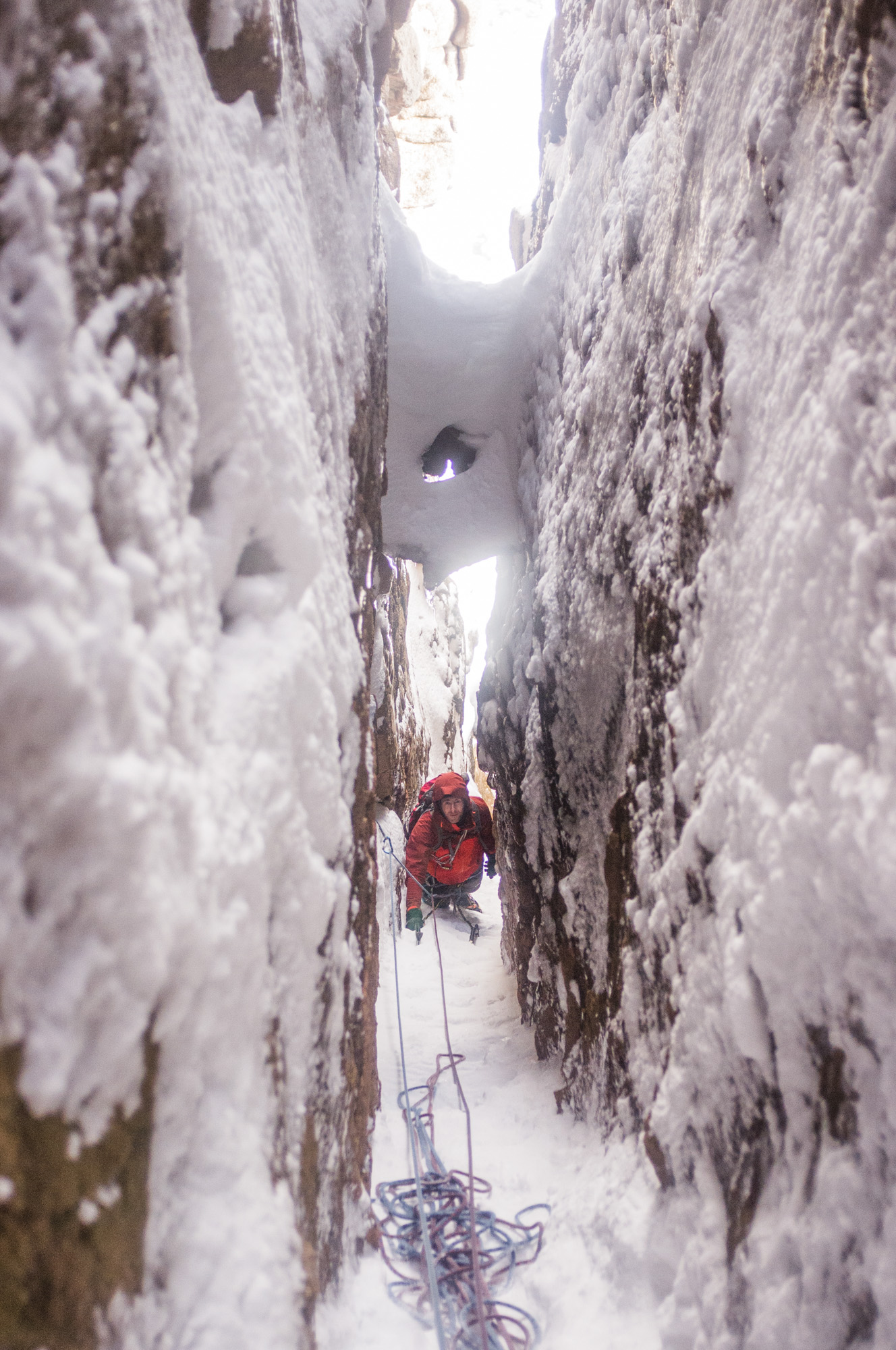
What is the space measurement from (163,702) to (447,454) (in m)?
2.82

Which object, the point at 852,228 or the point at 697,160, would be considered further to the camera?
the point at 697,160

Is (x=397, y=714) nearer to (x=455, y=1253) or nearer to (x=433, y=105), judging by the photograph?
(x=455, y=1253)

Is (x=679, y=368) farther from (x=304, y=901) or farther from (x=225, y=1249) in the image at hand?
(x=225, y=1249)

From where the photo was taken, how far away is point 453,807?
4156 millimetres

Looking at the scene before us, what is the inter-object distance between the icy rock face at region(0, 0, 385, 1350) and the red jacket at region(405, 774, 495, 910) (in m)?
2.89

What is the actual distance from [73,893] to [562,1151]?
1775 millimetres

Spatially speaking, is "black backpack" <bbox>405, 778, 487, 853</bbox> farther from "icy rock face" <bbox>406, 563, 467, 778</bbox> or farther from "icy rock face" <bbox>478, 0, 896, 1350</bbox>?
"icy rock face" <bbox>406, 563, 467, 778</bbox>

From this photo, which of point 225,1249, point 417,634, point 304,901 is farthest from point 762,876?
point 417,634

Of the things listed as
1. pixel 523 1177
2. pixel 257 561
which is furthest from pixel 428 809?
pixel 257 561

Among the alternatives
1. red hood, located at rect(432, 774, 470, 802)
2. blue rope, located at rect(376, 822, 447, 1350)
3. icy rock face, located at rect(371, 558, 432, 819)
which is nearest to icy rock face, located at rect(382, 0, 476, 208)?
icy rock face, located at rect(371, 558, 432, 819)

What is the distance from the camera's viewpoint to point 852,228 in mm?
978

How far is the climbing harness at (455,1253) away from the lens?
1362mm

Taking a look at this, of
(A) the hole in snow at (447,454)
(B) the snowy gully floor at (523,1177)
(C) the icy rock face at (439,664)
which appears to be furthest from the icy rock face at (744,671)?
(C) the icy rock face at (439,664)

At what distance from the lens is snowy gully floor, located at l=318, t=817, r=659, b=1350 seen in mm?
1302
